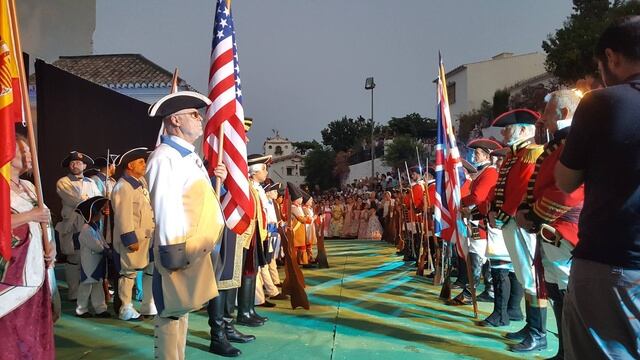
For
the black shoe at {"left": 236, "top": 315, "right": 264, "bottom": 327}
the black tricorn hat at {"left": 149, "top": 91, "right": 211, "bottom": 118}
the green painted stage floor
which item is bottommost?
the green painted stage floor

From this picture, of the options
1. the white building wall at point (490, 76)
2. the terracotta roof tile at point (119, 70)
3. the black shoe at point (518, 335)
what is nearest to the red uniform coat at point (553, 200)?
the black shoe at point (518, 335)

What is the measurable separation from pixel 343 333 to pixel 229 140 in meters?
2.53

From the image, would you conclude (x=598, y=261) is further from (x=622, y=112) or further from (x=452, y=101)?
(x=452, y=101)

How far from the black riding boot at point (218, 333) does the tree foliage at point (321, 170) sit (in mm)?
54770

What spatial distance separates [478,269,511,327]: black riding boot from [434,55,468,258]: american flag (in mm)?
600

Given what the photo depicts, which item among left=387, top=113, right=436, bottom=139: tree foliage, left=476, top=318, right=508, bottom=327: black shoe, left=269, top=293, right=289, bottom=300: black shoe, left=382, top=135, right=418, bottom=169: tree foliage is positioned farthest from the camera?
left=387, top=113, right=436, bottom=139: tree foliage

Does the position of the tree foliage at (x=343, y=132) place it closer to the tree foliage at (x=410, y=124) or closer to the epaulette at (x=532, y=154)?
the tree foliage at (x=410, y=124)

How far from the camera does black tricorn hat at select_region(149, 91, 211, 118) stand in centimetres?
374

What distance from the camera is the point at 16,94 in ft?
10.3

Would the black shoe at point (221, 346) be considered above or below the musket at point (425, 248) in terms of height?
below

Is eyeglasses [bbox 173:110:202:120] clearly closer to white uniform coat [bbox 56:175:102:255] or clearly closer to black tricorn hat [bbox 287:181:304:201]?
white uniform coat [bbox 56:175:102:255]

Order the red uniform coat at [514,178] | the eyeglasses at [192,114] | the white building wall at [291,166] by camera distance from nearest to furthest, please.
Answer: the eyeglasses at [192,114], the red uniform coat at [514,178], the white building wall at [291,166]

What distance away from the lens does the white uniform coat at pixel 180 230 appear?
340 cm

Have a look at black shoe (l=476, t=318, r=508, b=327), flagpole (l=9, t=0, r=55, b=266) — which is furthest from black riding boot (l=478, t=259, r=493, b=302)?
flagpole (l=9, t=0, r=55, b=266)
